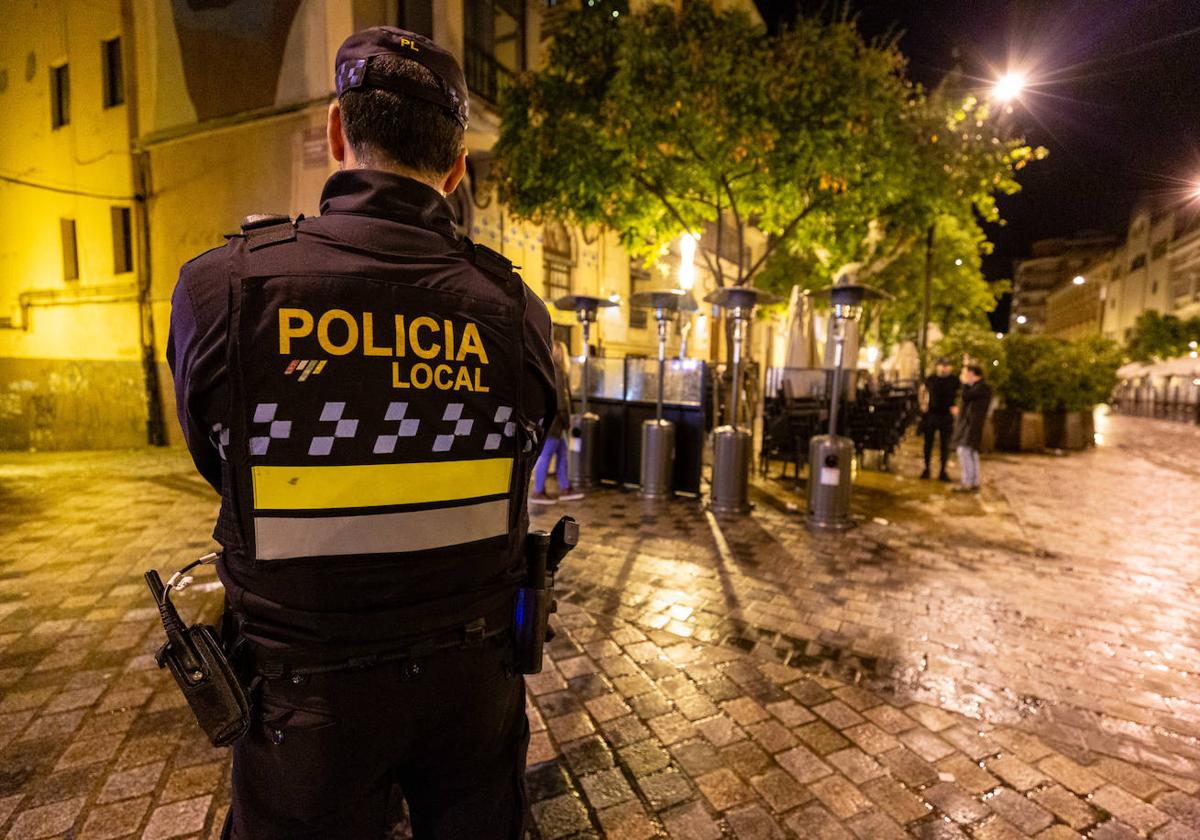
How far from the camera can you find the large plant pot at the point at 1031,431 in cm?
1277

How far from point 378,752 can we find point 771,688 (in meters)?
2.65

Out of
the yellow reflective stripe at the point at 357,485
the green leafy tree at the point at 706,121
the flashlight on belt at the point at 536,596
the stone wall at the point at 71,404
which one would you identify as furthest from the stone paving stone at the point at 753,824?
the stone wall at the point at 71,404

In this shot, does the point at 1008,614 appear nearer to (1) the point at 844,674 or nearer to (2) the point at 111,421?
(1) the point at 844,674

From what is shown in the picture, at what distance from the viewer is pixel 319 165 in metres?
10.6

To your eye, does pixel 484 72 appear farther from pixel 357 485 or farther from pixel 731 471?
pixel 357 485

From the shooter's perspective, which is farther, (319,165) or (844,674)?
(319,165)

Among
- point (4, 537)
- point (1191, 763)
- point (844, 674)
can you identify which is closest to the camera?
point (1191, 763)

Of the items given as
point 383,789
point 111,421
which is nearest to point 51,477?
point 111,421

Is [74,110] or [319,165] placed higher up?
[74,110]

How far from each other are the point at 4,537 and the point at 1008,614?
866 centimetres

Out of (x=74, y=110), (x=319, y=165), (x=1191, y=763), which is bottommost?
(x=1191, y=763)

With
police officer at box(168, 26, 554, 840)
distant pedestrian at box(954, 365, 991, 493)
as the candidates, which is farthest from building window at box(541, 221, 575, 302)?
police officer at box(168, 26, 554, 840)

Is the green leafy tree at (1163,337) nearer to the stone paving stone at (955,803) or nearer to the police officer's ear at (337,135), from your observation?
the stone paving stone at (955,803)

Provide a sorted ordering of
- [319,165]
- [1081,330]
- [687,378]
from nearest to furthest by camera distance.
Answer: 1. [687,378]
2. [319,165]
3. [1081,330]
